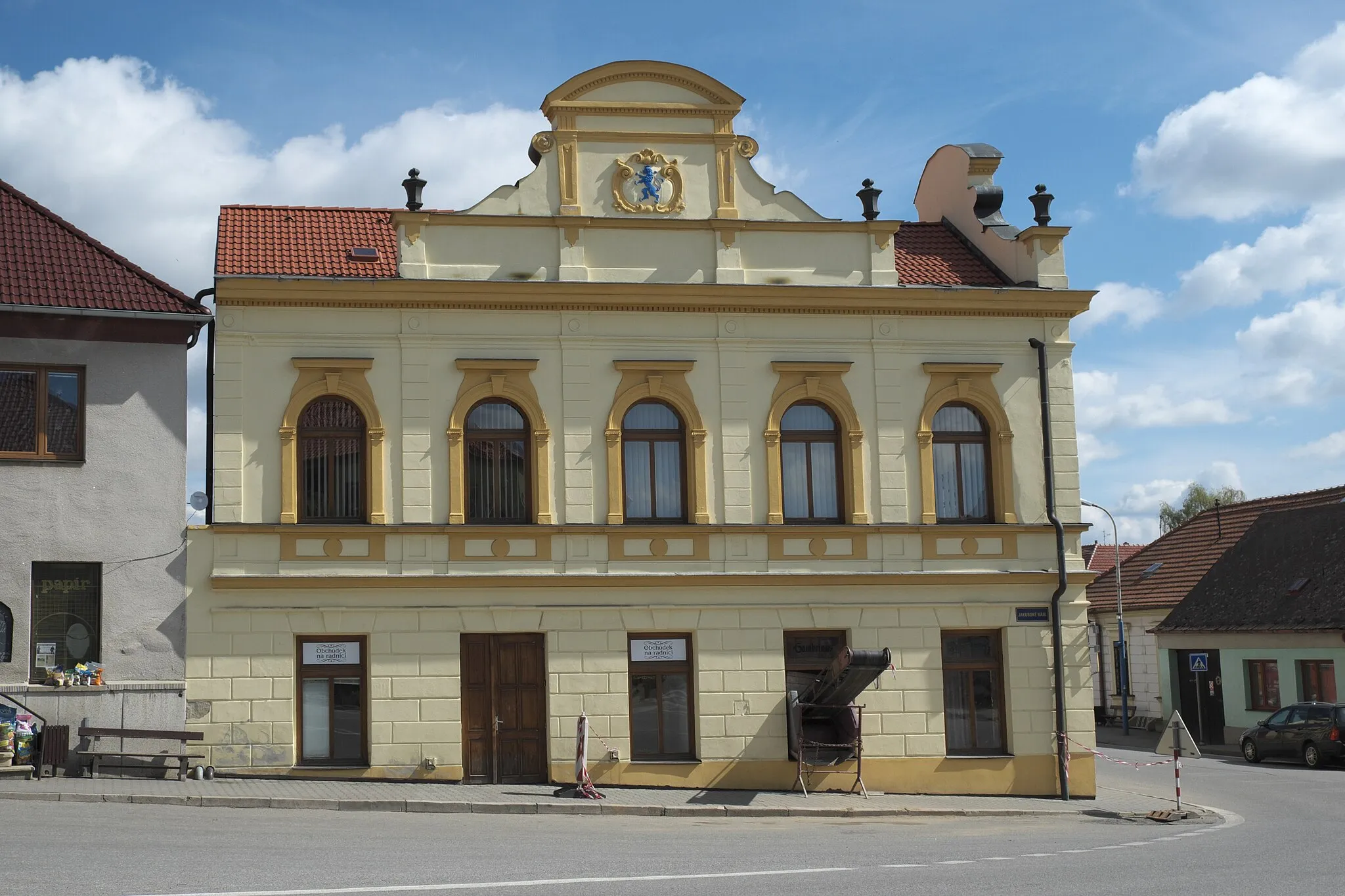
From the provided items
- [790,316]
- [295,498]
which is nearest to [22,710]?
[295,498]

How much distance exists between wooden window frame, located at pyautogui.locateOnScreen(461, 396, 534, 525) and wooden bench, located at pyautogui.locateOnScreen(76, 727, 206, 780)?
5046mm

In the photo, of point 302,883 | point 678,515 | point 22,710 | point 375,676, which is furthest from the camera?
point 678,515

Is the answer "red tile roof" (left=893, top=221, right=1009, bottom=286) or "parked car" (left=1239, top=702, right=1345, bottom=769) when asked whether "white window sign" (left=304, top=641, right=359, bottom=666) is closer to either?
"red tile roof" (left=893, top=221, right=1009, bottom=286)

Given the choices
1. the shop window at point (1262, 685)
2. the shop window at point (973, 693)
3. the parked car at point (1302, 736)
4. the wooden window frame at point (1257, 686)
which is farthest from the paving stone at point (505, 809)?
the wooden window frame at point (1257, 686)

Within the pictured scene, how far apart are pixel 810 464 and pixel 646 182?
5110 millimetres

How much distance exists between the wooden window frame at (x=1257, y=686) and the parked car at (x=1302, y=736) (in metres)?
4.16

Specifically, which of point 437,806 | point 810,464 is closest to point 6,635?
point 437,806

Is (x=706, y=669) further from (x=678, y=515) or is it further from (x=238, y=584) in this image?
(x=238, y=584)

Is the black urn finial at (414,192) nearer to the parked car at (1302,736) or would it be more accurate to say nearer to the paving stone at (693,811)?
the paving stone at (693,811)

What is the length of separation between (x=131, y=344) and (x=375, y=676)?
236 inches

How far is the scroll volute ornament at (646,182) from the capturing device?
22.3m

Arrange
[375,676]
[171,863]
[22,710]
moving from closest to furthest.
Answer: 1. [171,863]
2. [22,710]
3. [375,676]

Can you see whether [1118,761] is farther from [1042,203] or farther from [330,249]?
[330,249]

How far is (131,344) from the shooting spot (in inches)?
821
